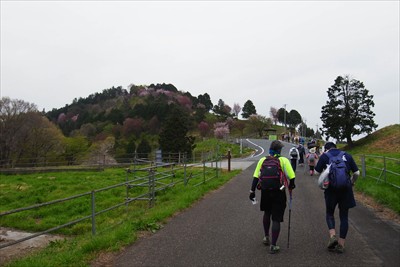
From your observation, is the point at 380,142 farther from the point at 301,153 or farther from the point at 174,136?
the point at 301,153

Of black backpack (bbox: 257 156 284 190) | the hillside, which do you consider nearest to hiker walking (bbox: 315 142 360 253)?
black backpack (bbox: 257 156 284 190)

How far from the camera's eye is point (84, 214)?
1320 centimetres

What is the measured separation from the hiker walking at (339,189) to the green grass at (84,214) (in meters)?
3.55

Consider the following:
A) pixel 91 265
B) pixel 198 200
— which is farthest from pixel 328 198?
pixel 198 200

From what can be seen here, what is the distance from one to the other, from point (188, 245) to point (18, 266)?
8.88 feet

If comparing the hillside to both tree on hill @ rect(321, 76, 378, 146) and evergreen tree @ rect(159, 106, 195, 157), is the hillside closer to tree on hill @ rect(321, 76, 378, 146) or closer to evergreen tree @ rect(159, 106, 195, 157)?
tree on hill @ rect(321, 76, 378, 146)

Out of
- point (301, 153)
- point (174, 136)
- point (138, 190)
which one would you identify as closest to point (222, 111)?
point (174, 136)

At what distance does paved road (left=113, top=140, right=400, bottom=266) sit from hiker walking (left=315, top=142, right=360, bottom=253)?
27 cm

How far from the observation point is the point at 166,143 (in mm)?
51469

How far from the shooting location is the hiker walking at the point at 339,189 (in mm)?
5914

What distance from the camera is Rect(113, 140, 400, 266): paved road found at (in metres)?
5.58

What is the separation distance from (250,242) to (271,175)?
1497 mm

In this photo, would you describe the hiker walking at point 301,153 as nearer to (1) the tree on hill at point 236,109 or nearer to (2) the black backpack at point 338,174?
(2) the black backpack at point 338,174

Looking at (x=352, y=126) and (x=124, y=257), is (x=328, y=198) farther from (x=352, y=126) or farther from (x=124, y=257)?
(x=352, y=126)
